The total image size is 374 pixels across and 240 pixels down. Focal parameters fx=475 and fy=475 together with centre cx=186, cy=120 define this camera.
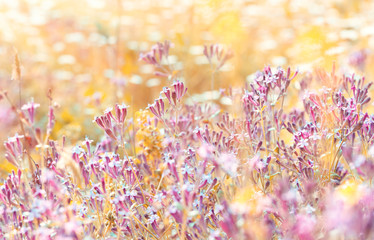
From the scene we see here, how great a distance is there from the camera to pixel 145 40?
5.81 m

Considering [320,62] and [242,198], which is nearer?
[242,198]

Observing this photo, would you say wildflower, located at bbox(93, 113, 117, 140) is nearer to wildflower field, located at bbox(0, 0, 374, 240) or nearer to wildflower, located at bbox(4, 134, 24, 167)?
wildflower field, located at bbox(0, 0, 374, 240)

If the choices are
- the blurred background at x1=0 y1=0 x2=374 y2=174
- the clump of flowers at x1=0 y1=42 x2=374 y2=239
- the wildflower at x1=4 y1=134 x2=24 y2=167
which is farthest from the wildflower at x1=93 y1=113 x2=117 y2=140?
the blurred background at x1=0 y1=0 x2=374 y2=174

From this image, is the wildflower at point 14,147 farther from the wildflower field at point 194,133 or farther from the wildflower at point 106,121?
the wildflower at point 106,121

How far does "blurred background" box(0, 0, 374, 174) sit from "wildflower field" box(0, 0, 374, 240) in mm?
29

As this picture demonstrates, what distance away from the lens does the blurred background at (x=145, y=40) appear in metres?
4.25

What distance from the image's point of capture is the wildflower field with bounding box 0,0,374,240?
1.36 metres

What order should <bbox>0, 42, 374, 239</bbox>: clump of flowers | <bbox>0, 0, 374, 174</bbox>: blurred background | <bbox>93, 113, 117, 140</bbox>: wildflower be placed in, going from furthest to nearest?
<bbox>0, 0, 374, 174</bbox>: blurred background
<bbox>93, 113, 117, 140</bbox>: wildflower
<bbox>0, 42, 374, 239</bbox>: clump of flowers

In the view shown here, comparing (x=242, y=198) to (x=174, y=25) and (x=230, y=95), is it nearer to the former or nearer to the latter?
(x=230, y=95)

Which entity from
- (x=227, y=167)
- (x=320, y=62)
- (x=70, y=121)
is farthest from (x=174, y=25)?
(x=227, y=167)

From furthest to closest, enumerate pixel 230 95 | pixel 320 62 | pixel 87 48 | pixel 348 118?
1. pixel 87 48
2. pixel 320 62
3. pixel 230 95
4. pixel 348 118

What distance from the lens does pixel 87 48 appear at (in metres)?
5.93

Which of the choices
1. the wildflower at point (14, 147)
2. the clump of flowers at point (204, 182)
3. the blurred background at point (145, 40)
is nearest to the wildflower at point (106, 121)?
the clump of flowers at point (204, 182)

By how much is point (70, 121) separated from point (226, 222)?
270cm
